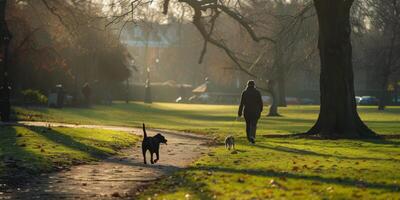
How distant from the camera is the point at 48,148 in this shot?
18.9 m

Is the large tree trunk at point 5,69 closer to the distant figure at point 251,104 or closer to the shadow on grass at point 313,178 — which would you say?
the distant figure at point 251,104

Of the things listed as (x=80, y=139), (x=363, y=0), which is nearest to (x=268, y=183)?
(x=80, y=139)

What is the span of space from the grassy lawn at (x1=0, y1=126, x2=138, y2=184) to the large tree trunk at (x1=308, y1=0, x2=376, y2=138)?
23.9ft

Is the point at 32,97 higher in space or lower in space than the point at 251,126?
higher

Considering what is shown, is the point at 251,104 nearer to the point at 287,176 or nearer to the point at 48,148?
the point at 48,148

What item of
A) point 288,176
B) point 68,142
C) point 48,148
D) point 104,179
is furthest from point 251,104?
point 104,179

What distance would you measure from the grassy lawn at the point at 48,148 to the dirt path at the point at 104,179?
2.03ft

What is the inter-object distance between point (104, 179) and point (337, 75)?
51.1 feet

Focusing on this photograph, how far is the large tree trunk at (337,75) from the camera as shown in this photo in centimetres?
2694

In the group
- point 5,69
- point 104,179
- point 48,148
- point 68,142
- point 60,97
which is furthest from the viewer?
point 60,97

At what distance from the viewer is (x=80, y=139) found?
895 inches

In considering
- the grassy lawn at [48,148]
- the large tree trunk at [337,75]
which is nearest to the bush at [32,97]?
the grassy lawn at [48,148]

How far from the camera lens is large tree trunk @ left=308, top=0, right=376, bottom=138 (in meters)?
26.9

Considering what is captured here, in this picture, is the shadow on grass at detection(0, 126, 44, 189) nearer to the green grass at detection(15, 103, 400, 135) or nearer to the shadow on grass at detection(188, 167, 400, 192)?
the shadow on grass at detection(188, 167, 400, 192)
